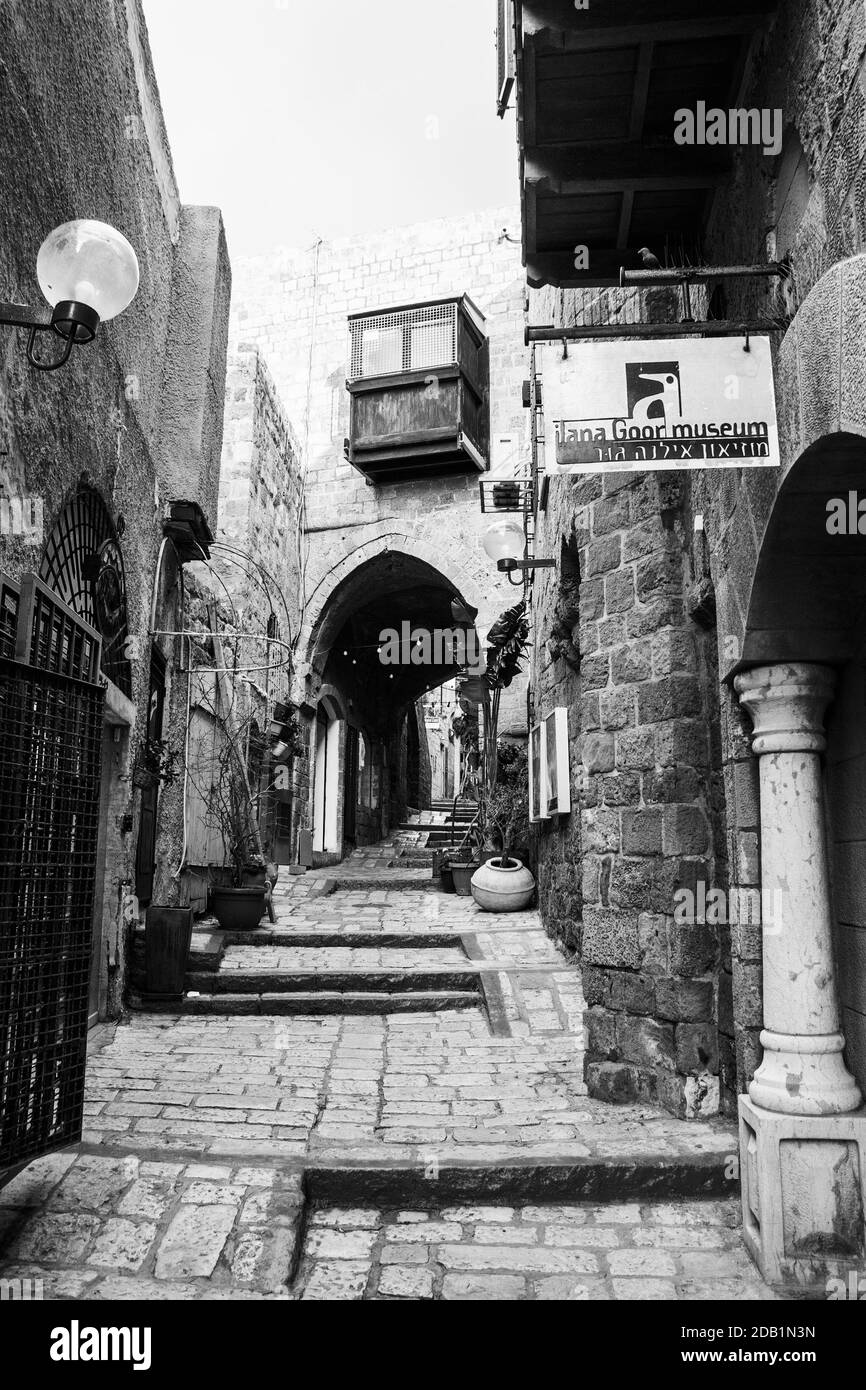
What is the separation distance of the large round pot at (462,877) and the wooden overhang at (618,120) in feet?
22.7

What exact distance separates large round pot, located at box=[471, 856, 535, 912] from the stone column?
5.41 m

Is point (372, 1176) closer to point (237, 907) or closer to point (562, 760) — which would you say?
point (562, 760)

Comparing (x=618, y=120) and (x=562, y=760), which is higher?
(x=618, y=120)

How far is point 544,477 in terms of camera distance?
26.5 feet

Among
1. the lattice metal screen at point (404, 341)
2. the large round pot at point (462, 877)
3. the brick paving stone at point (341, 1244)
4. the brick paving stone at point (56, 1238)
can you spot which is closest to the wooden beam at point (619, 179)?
the brick paving stone at point (341, 1244)

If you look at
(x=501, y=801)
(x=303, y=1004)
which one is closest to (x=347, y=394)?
(x=501, y=801)

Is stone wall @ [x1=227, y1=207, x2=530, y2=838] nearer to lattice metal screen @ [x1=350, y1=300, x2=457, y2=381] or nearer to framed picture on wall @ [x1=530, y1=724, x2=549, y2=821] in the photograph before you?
lattice metal screen @ [x1=350, y1=300, x2=457, y2=381]

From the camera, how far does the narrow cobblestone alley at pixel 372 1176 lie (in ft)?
9.21

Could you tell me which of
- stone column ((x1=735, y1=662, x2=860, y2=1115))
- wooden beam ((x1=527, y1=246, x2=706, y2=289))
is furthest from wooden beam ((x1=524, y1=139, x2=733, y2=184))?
stone column ((x1=735, y1=662, x2=860, y2=1115))

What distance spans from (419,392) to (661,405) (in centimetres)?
1013

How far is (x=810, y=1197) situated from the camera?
288cm
